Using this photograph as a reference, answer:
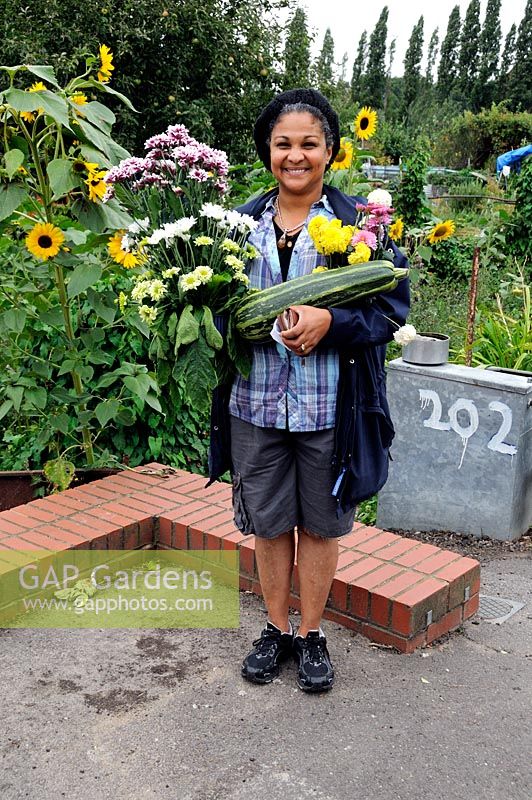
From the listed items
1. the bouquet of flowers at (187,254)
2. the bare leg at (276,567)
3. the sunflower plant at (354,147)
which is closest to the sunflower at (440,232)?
the sunflower plant at (354,147)

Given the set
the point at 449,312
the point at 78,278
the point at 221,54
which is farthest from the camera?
the point at 221,54

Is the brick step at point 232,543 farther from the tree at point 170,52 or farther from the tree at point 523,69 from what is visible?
the tree at point 523,69

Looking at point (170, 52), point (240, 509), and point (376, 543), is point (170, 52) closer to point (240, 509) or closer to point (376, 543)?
point (376, 543)

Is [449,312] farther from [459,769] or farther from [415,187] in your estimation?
[459,769]

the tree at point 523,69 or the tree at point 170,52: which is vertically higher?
the tree at point 523,69

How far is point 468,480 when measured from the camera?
388 cm

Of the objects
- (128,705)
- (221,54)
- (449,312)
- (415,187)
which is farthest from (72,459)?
(221,54)

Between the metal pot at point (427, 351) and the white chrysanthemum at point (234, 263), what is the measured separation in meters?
1.91

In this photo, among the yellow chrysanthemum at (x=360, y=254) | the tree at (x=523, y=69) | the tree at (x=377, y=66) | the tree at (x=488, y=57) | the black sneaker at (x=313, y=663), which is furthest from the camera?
the tree at (x=377, y=66)

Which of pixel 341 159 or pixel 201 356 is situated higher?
pixel 341 159

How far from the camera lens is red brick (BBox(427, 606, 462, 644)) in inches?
109

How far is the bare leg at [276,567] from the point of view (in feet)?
8.36

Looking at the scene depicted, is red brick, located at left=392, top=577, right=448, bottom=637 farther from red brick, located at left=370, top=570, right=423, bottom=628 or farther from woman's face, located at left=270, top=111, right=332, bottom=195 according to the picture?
woman's face, located at left=270, top=111, right=332, bottom=195

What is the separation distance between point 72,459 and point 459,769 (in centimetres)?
245
